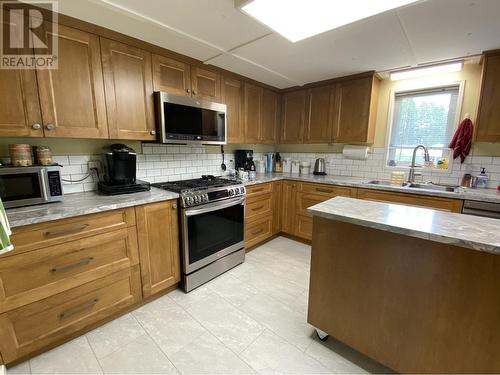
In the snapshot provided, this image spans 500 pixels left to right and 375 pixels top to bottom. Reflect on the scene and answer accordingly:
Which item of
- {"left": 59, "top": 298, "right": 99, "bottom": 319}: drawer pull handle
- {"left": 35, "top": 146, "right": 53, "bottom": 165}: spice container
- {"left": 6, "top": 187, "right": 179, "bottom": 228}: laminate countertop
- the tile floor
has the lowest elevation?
the tile floor

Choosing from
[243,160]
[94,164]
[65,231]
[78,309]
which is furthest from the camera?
A: [243,160]

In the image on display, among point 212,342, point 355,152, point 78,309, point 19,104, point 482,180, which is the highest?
point 19,104

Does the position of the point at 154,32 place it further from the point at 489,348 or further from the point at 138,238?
the point at 489,348

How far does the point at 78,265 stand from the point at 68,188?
0.76 metres

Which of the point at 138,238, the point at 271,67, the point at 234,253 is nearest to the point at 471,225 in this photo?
the point at 234,253

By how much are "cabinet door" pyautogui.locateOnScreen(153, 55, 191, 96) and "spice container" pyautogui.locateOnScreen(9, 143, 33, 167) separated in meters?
1.08

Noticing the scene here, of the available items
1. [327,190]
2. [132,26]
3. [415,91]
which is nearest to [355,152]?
[327,190]

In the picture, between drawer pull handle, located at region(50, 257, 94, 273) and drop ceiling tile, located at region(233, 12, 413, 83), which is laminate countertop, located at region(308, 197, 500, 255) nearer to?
drop ceiling tile, located at region(233, 12, 413, 83)

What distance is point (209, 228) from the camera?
7.08 feet

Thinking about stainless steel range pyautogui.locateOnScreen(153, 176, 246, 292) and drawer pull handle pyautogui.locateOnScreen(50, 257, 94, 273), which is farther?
stainless steel range pyautogui.locateOnScreen(153, 176, 246, 292)

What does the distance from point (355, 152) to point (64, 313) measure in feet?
11.1

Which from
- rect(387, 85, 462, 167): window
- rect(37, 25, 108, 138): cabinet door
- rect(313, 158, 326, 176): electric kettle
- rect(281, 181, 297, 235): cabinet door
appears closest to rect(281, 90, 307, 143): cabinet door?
rect(313, 158, 326, 176): electric kettle

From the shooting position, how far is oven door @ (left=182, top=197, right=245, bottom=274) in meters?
1.99

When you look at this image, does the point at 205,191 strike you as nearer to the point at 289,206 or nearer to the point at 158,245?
the point at 158,245
